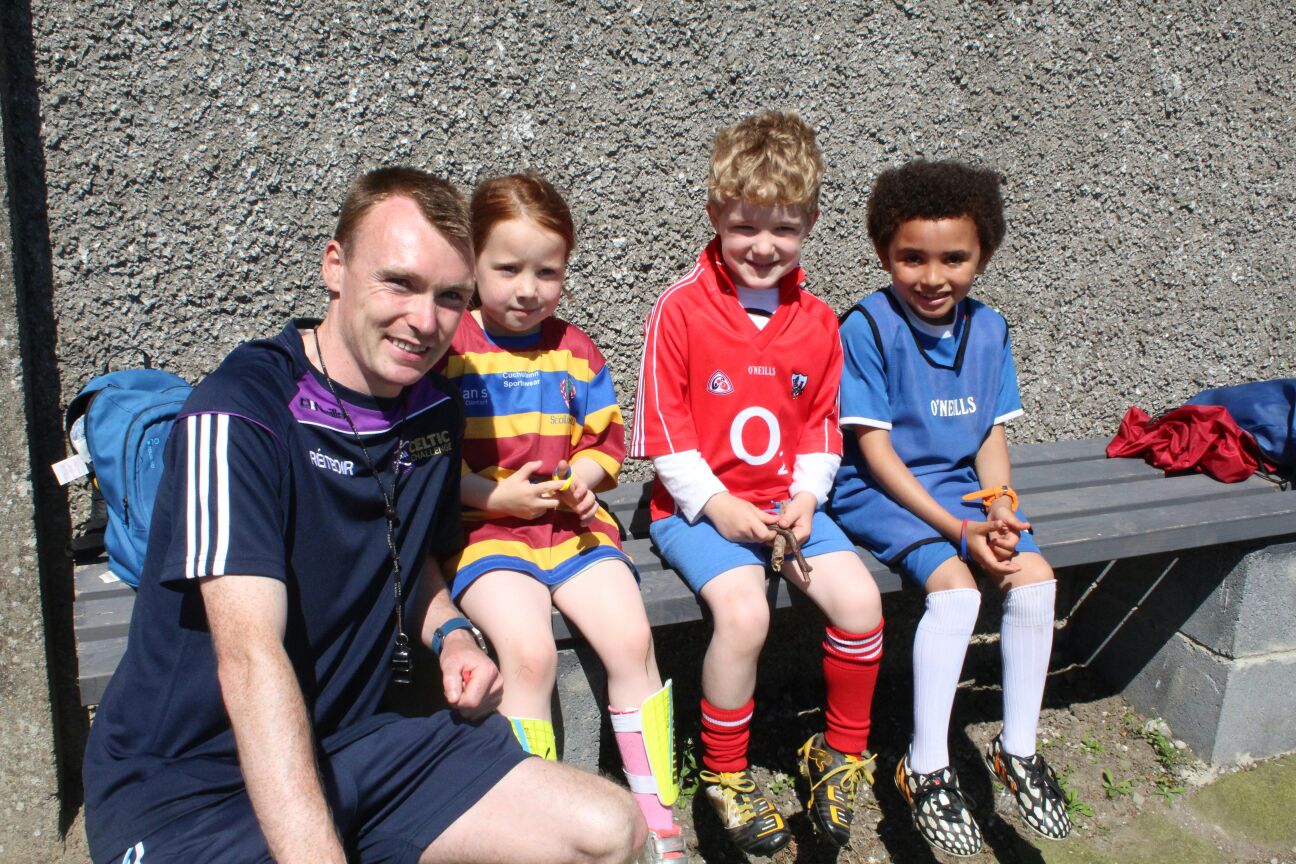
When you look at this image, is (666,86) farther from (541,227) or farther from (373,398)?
(373,398)

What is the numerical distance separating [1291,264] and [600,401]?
2.89 m

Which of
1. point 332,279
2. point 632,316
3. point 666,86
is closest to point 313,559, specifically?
point 332,279

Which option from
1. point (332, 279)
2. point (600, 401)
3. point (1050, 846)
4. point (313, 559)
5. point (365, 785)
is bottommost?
point (1050, 846)

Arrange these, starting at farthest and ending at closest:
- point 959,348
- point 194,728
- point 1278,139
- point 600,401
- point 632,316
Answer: point 1278,139 → point 632,316 → point 959,348 → point 600,401 → point 194,728

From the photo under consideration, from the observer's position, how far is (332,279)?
1863 millimetres

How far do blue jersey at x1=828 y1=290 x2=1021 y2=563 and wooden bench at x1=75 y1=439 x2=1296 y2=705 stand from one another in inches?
7.3

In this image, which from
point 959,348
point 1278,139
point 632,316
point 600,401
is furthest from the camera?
point 1278,139

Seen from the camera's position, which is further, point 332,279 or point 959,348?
point 959,348

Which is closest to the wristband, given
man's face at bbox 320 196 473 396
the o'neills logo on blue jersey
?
the o'neills logo on blue jersey

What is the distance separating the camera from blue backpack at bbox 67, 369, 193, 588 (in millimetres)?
2215

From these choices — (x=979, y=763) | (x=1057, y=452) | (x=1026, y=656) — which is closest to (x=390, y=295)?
(x=1026, y=656)

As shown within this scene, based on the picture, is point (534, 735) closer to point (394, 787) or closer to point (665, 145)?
point (394, 787)

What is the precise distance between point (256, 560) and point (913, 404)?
1749mm

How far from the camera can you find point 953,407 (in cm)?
276
